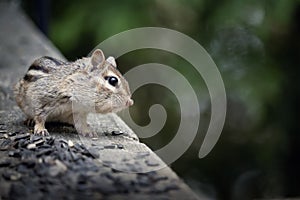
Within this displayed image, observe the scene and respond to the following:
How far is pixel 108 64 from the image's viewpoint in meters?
1.88

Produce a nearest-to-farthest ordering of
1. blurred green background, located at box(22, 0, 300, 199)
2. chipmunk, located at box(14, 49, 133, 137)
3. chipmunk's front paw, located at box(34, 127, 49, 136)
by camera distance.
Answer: chipmunk's front paw, located at box(34, 127, 49, 136) < chipmunk, located at box(14, 49, 133, 137) < blurred green background, located at box(22, 0, 300, 199)

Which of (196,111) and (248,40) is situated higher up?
(248,40)

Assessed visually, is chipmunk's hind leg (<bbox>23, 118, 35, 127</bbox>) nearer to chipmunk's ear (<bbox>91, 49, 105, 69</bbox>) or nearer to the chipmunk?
the chipmunk

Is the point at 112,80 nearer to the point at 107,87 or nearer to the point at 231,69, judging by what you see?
the point at 107,87

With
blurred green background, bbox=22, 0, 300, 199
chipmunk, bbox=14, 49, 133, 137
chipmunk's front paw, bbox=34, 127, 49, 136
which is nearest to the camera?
chipmunk's front paw, bbox=34, 127, 49, 136

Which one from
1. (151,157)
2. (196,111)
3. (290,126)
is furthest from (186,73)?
(151,157)

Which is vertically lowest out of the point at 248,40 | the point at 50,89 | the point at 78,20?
the point at 50,89

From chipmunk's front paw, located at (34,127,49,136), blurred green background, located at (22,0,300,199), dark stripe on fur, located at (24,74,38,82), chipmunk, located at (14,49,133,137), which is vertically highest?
blurred green background, located at (22,0,300,199)

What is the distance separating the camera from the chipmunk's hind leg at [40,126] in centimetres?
169

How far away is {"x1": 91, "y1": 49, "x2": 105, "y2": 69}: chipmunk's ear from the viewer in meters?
1.86

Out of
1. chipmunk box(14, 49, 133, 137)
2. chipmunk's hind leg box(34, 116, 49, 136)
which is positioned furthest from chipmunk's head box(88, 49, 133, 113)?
chipmunk's hind leg box(34, 116, 49, 136)

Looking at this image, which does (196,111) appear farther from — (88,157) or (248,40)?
(88,157)

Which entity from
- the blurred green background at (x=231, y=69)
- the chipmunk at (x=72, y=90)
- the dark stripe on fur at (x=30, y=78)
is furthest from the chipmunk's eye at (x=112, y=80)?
the blurred green background at (x=231, y=69)

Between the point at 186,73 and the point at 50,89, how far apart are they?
64.3 inches
